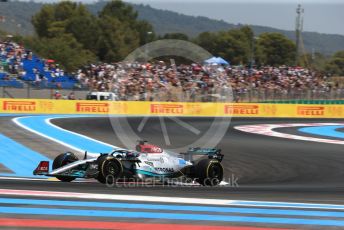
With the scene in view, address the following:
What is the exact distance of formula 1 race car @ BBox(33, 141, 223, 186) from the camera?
10047mm

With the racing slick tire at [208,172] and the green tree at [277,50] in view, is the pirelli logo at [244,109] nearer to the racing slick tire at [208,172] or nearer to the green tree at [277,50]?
the racing slick tire at [208,172]

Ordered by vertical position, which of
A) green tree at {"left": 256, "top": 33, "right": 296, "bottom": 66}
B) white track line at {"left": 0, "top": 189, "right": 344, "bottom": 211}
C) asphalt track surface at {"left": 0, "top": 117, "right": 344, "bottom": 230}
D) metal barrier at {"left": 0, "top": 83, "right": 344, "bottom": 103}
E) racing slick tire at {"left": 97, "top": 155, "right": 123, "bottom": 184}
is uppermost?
green tree at {"left": 256, "top": 33, "right": 296, "bottom": 66}

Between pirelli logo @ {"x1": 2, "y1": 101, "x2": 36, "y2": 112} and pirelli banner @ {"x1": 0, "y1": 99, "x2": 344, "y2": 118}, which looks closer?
pirelli logo @ {"x1": 2, "y1": 101, "x2": 36, "y2": 112}

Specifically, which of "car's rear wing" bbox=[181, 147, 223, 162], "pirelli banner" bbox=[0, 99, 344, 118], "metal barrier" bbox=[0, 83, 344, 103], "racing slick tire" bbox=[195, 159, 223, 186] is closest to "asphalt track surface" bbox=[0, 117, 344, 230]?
"racing slick tire" bbox=[195, 159, 223, 186]

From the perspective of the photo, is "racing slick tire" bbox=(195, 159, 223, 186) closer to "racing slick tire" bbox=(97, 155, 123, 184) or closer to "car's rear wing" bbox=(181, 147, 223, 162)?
"car's rear wing" bbox=(181, 147, 223, 162)

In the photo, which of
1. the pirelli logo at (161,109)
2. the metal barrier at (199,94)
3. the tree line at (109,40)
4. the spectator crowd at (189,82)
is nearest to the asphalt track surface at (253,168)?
the spectator crowd at (189,82)

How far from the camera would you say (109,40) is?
96812mm

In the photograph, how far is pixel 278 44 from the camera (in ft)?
438

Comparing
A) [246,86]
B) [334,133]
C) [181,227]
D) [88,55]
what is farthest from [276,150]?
[88,55]

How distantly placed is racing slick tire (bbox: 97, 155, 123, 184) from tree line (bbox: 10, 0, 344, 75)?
2701 inches

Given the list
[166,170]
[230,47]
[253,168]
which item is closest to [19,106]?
[253,168]

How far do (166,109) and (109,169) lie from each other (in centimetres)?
2633

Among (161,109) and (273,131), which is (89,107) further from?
(273,131)

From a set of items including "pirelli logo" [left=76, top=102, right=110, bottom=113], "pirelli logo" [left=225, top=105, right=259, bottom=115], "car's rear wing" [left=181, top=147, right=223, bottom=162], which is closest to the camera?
"car's rear wing" [left=181, top=147, right=223, bottom=162]
